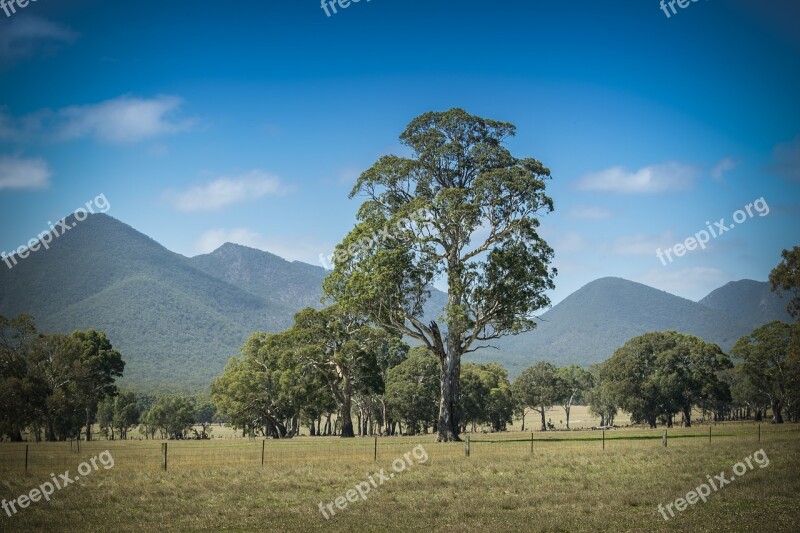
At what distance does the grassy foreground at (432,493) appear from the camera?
1841 cm

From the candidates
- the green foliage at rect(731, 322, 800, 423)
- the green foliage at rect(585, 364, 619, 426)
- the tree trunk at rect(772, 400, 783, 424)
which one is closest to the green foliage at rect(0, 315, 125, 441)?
the green foliage at rect(585, 364, 619, 426)

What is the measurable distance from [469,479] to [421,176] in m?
26.0

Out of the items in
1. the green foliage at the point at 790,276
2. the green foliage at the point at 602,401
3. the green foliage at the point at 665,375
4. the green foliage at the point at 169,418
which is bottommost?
the green foliage at the point at 169,418

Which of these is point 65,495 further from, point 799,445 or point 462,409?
point 462,409

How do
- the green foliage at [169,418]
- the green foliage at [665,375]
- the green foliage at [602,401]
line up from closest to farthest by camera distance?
the green foliage at [665,375], the green foliage at [602,401], the green foliage at [169,418]

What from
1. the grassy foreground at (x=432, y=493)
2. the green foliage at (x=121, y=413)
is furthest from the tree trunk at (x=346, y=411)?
the green foliage at (x=121, y=413)

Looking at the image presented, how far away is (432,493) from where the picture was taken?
2364 centimetres

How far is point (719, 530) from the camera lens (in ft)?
55.2

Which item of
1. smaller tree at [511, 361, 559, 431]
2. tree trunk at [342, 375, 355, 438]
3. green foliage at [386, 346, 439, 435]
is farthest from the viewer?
smaller tree at [511, 361, 559, 431]

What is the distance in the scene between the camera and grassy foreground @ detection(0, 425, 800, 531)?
1841 cm

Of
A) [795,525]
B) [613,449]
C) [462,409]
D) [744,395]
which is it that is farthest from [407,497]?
[744,395]

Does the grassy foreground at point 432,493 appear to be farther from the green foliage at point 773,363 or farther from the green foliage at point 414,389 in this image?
the green foliage at point 773,363

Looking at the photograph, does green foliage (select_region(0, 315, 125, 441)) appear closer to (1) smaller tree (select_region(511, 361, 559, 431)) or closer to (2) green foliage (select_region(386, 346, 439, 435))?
(2) green foliage (select_region(386, 346, 439, 435))

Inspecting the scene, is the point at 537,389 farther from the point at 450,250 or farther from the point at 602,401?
the point at 450,250
